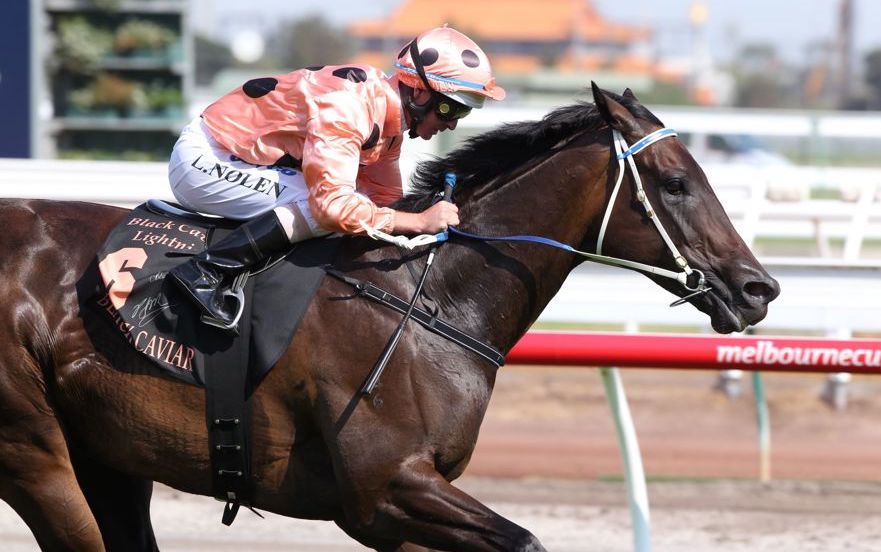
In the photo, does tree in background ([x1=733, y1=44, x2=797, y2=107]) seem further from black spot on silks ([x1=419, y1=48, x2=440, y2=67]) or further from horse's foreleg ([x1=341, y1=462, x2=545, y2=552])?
horse's foreleg ([x1=341, y1=462, x2=545, y2=552])

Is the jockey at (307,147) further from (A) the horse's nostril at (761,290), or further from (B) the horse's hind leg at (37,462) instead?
(A) the horse's nostril at (761,290)

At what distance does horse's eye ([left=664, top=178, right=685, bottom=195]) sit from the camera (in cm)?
356

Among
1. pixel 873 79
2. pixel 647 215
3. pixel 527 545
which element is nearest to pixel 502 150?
pixel 647 215

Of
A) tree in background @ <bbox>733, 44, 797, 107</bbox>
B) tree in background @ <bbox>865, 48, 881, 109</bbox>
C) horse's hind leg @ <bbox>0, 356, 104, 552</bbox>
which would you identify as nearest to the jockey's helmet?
horse's hind leg @ <bbox>0, 356, 104, 552</bbox>

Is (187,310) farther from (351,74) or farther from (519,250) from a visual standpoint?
(519,250)

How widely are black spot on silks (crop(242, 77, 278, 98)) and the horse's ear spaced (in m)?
0.91

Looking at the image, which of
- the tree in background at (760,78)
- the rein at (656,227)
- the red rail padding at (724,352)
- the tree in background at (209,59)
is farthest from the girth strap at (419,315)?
the tree in background at (760,78)

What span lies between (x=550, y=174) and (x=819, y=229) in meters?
4.18

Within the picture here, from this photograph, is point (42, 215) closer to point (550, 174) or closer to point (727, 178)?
point (550, 174)

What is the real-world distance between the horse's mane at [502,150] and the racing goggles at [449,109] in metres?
0.13

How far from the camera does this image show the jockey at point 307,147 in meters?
3.42

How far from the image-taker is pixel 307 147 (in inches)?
135

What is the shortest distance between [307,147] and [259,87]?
13.7 inches

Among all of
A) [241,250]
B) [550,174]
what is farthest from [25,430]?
[550,174]
